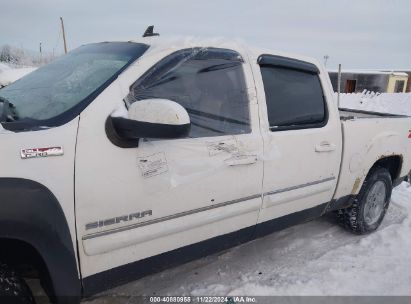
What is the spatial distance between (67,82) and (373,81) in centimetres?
2985

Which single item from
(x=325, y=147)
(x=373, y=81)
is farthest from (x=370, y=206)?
(x=373, y=81)

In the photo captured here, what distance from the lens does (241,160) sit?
8.45 feet

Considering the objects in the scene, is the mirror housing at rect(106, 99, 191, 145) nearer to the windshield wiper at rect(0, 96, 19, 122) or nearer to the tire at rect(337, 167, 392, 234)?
the windshield wiper at rect(0, 96, 19, 122)

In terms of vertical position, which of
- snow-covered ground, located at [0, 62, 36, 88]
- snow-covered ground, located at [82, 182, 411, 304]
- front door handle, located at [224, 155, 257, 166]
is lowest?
snow-covered ground, located at [82, 182, 411, 304]

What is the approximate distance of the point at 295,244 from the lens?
3.92 meters

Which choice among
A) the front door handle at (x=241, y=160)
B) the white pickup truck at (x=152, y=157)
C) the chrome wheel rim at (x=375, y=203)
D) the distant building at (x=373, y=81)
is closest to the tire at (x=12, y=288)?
the white pickup truck at (x=152, y=157)

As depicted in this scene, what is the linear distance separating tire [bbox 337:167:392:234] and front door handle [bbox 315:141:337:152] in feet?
3.08

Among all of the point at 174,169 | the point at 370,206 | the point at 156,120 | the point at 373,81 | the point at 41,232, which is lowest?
the point at 373,81

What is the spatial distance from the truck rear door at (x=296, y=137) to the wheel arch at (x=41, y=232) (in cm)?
143

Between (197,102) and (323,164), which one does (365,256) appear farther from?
(197,102)

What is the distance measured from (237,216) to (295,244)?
148 cm

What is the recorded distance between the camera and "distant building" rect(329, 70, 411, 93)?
28.4 metres

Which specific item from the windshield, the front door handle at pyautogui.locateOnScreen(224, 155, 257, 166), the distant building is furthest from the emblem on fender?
the distant building

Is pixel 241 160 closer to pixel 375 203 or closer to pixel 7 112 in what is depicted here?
pixel 7 112
